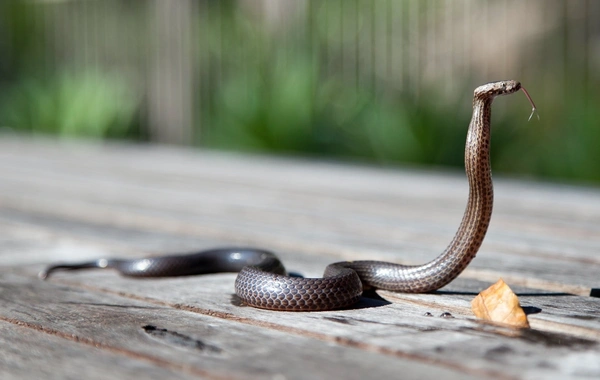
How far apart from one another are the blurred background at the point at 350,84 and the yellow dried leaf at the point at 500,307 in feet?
16.9

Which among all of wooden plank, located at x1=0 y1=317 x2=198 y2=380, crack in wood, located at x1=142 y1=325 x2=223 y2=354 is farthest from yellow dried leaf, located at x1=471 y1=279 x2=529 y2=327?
wooden plank, located at x1=0 y1=317 x2=198 y2=380

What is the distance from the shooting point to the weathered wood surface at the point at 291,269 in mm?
1825

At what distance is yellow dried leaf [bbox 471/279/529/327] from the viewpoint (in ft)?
6.91

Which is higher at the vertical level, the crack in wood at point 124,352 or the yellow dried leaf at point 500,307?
the yellow dried leaf at point 500,307

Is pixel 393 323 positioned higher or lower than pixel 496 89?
lower

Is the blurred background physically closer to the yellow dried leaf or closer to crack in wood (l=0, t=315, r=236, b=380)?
the yellow dried leaf

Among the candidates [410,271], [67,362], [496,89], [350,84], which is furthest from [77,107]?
[67,362]

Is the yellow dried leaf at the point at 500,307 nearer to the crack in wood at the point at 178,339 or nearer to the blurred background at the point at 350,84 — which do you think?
the crack in wood at the point at 178,339

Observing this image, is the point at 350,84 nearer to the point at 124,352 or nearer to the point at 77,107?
the point at 77,107

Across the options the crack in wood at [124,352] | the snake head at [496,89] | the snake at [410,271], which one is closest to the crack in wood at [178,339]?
the crack in wood at [124,352]

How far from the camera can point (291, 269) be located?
10.2ft

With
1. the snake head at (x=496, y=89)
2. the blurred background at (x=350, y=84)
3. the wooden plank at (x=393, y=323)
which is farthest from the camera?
the blurred background at (x=350, y=84)

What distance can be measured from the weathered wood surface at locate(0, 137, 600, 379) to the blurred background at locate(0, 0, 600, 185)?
1968 mm

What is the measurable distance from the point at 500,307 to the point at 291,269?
109 centimetres
